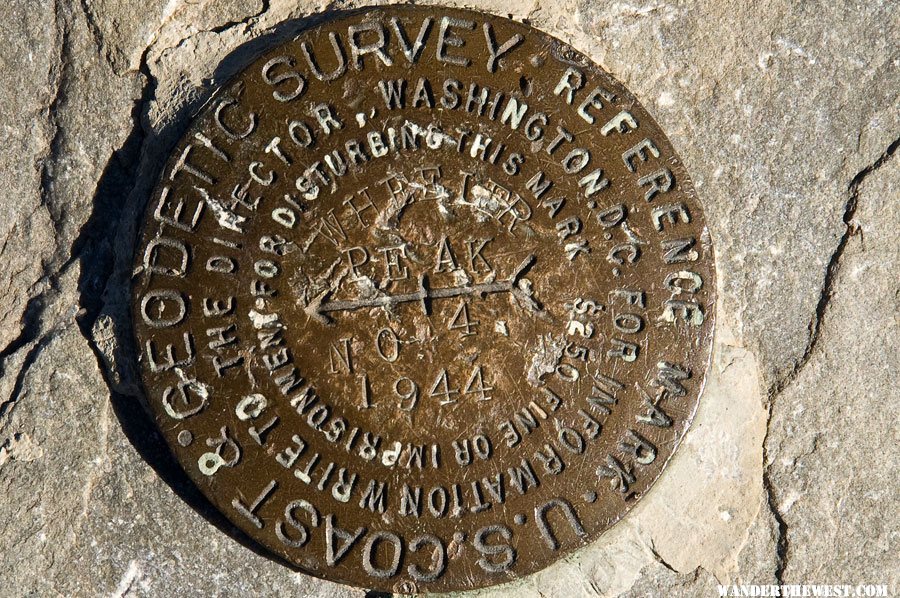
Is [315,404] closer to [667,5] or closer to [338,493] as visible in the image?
[338,493]

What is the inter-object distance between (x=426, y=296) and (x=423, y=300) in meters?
0.02

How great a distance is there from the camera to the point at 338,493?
259 cm

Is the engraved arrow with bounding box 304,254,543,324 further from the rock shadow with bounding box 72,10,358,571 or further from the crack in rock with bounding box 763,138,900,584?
the crack in rock with bounding box 763,138,900,584

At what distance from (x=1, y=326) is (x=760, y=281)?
2.27 m

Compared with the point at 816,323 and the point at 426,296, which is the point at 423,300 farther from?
the point at 816,323

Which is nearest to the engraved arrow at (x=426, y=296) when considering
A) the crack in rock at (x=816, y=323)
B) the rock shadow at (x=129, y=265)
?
the rock shadow at (x=129, y=265)

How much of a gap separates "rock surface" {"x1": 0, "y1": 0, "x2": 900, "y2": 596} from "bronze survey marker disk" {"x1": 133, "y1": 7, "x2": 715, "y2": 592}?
100mm

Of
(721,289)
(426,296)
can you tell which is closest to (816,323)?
(721,289)

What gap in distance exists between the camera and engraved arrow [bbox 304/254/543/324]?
2.62 meters

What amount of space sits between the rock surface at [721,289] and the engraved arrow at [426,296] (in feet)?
1.90

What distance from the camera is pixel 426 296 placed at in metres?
2.65

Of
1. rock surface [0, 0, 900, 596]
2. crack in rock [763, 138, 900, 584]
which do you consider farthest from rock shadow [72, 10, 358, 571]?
crack in rock [763, 138, 900, 584]

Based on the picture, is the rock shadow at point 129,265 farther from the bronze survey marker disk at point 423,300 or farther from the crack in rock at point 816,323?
the crack in rock at point 816,323

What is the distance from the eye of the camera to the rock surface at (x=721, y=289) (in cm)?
258
